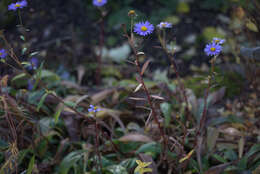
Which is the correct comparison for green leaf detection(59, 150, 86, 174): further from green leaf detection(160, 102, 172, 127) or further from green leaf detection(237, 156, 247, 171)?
green leaf detection(237, 156, 247, 171)

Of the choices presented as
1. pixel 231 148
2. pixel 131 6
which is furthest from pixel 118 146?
pixel 131 6

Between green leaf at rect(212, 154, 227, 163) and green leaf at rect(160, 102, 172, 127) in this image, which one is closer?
green leaf at rect(212, 154, 227, 163)

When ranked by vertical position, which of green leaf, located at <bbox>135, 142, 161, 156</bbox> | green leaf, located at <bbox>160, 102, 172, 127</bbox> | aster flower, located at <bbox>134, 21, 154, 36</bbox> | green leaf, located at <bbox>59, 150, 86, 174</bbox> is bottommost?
green leaf, located at <bbox>59, 150, 86, 174</bbox>

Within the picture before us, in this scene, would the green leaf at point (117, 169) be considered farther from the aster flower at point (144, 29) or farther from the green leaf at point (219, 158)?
the aster flower at point (144, 29)

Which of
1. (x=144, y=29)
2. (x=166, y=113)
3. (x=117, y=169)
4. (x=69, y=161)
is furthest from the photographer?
(x=166, y=113)

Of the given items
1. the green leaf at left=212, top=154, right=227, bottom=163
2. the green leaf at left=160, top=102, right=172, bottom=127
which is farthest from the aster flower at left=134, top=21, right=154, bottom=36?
the green leaf at left=212, top=154, right=227, bottom=163

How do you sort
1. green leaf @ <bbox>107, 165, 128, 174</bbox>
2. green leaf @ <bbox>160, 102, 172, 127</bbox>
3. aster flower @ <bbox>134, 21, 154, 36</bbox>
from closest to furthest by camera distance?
aster flower @ <bbox>134, 21, 154, 36</bbox>, green leaf @ <bbox>107, 165, 128, 174</bbox>, green leaf @ <bbox>160, 102, 172, 127</bbox>

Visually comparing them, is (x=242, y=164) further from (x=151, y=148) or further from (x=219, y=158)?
(x=151, y=148)

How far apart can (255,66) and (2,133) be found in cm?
142

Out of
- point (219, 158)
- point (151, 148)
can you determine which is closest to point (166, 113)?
point (151, 148)

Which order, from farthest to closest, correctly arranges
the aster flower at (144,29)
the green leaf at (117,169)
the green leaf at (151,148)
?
1. the green leaf at (151,148)
2. the green leaf at (117,169)
3. the aster flower at (144,29)

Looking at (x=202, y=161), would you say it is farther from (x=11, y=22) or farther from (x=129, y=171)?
(x=11, y=22)

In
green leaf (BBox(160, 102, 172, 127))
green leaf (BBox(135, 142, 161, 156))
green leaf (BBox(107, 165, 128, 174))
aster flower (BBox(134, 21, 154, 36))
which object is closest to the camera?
aster flower (BBox(134, 21, 154, 36))

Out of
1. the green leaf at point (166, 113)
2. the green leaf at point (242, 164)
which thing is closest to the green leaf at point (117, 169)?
the green leaf at point (166, 113)
